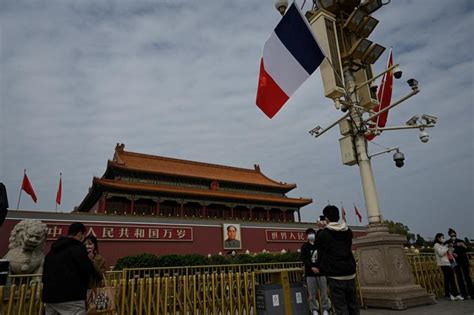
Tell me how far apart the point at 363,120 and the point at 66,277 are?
6.01 m

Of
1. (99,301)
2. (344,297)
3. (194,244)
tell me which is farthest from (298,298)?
(194,244)

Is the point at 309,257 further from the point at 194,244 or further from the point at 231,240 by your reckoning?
the point at 231,240

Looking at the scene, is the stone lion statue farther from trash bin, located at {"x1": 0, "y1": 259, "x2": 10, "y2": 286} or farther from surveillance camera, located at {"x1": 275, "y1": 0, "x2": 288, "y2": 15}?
surveillance camera, located at {"x1": 275, "y1": 0, "x2": 288, "y2": 15}

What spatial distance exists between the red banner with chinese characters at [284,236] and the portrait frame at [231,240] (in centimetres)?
207

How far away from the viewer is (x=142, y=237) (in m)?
15.2

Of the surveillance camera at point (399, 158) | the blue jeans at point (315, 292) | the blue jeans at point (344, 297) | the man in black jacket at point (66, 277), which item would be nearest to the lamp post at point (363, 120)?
the surveillance camera at point (399, 158)

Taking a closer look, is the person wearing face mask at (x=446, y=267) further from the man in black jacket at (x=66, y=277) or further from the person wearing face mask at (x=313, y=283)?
the man in black jacket at (x=66, y=277)

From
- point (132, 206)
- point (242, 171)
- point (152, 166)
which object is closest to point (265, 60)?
point (132, 206)

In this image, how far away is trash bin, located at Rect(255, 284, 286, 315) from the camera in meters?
4.73

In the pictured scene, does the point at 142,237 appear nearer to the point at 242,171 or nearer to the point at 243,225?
the point at 243,225

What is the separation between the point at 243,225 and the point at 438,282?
1212 cm

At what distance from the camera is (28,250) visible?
22.8 feet

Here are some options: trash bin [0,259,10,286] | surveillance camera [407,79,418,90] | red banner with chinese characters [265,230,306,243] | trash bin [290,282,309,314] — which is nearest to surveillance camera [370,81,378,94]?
surveillance camera [407,79,418,90]

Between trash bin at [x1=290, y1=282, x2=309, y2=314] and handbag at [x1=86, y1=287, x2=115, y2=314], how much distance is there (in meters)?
2.88
